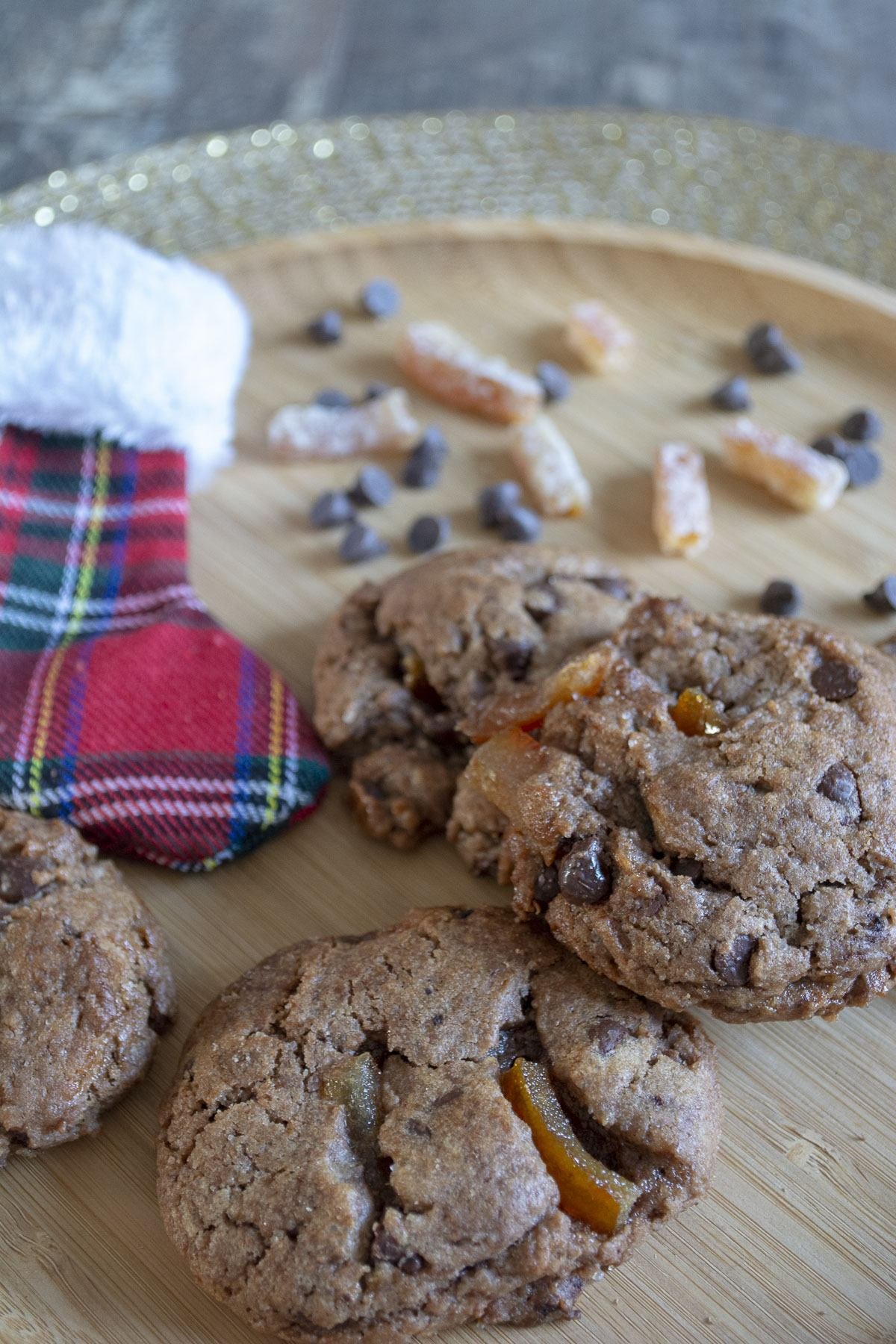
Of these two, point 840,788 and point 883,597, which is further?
point 883,597

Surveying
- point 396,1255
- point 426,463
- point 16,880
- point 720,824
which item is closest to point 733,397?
point 426,463

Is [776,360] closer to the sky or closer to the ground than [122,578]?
closer to the sky

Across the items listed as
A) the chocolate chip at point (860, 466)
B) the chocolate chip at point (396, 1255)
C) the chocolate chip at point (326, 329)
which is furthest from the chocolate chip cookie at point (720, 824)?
the chocolate chip at point (326, 329)

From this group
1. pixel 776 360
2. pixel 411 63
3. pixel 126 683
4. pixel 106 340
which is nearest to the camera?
pixel 126 683

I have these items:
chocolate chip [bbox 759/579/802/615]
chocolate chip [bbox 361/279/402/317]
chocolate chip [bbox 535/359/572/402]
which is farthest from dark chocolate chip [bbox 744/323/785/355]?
chocolate chip [bbox 361/279/402/317]

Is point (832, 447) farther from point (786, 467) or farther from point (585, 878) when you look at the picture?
point (585, 878)

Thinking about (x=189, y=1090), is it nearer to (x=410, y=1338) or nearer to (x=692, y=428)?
(x=410, y=1338)
